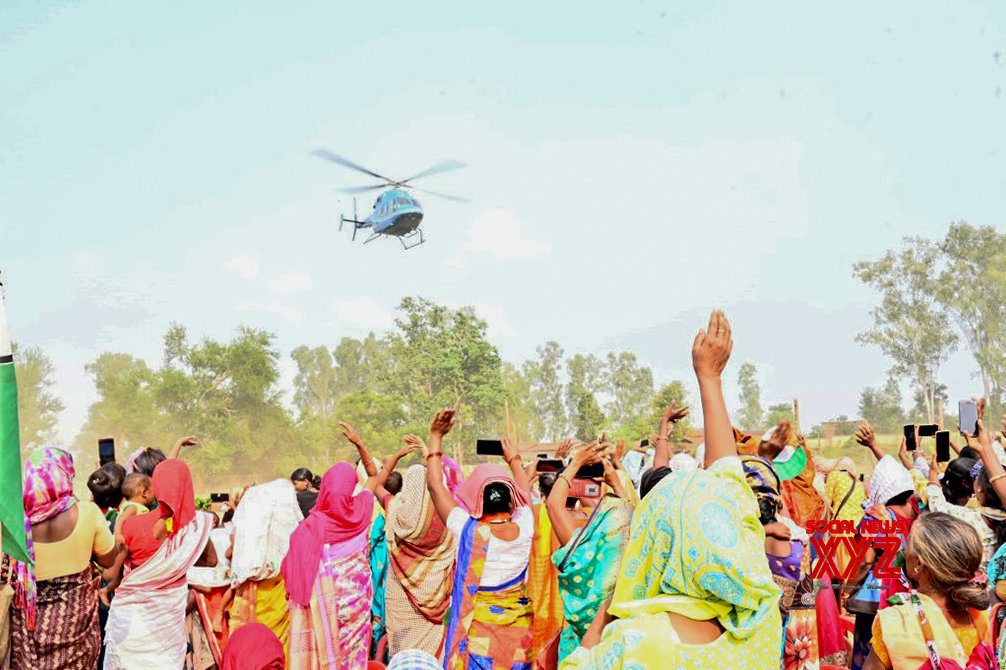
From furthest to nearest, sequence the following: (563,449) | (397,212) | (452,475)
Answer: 1. (397,212)
2. (452,475)
3. (563,449)

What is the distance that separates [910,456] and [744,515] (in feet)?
19.4

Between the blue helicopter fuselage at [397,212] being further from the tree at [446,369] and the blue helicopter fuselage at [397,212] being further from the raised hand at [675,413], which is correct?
the raised hand at [675,413]

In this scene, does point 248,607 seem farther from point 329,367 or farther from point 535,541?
point 329,367

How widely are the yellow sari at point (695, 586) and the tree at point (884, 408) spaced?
225 feet

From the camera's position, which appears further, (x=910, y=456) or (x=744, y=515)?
(x=910, y=456)

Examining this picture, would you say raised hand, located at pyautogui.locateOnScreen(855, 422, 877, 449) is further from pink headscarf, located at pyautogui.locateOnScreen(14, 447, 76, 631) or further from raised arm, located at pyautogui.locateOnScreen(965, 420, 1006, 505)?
pink headscarf, located at pyautogui.locateOnScreen(14, 447, 76, 631)

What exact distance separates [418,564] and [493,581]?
2.04 m

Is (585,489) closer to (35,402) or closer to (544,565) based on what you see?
(544,565)

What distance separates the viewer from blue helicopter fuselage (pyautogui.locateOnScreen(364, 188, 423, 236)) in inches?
1698

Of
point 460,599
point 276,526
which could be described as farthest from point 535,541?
point 276,526

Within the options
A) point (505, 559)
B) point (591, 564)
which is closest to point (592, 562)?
point (591, 564)

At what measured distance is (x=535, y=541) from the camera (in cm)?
457

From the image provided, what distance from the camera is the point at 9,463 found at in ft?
8.39

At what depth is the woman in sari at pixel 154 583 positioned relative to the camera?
520cm
